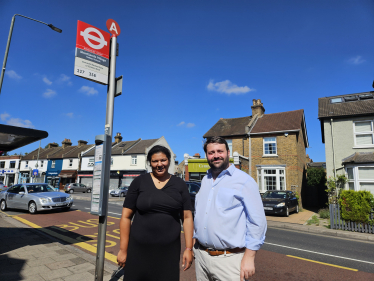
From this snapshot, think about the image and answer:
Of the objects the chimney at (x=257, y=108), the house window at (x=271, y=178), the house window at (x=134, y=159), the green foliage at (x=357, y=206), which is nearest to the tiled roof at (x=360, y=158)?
the green foliage at (x=357, y=206)

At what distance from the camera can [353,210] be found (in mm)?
10016

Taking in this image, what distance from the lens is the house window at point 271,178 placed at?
20266 mm

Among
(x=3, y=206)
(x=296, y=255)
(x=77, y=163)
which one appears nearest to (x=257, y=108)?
(x=296, y=255)

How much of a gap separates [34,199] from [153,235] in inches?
466

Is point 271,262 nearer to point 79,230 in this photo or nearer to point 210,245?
point 210,245

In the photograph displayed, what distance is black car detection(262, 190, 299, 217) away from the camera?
13367 millimetres

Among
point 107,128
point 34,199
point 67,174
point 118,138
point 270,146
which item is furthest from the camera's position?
point 118,138

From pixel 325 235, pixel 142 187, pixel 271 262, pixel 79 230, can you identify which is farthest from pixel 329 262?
pixel 79 230

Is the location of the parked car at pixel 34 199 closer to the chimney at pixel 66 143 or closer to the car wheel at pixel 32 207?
the car wheel at pixel 32 207

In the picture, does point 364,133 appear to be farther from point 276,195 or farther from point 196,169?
point 196,169

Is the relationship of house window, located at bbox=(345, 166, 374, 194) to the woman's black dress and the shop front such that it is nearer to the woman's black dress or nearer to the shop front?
the shop front

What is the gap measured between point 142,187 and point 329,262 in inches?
211

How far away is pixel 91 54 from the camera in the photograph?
4266 millimetres

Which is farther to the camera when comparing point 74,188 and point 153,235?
point 74,188
